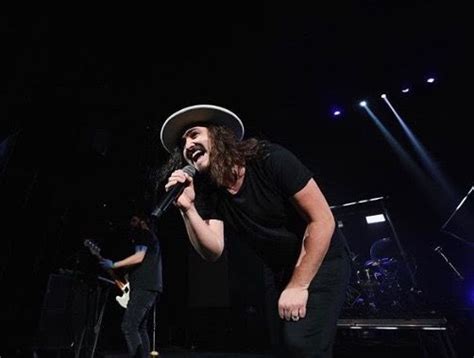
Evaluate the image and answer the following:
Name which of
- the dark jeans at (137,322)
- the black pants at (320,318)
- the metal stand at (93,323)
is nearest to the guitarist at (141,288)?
the dark jeans at (137,322)

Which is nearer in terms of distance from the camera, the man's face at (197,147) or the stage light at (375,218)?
the man's face at (197,147)

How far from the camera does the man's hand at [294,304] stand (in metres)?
1.12

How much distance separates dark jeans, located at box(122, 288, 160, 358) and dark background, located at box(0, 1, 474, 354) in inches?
63.2

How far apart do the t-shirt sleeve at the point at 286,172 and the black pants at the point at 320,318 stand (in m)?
0.35

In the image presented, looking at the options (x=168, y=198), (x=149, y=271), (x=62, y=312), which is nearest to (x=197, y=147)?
(x=168, y=198)

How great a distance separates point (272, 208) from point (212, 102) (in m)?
4.27

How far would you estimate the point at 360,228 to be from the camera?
610 cm

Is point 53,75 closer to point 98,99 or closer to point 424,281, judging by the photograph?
point 98,99

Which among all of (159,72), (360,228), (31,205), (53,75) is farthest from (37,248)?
(360,228)

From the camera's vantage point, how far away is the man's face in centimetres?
167

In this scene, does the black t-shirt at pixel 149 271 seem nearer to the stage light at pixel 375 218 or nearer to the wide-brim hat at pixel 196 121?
the wide-brim hat at pixel 196 121

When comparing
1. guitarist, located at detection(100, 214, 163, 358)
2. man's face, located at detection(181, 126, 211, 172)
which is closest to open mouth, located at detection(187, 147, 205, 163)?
man's face, located at detection(181, 126, 211, 172)

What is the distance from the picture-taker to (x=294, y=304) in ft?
3.66

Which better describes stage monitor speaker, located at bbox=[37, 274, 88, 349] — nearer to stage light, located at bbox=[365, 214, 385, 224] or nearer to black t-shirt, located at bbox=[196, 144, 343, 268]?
black t-shirt, located at bbox=[196, 144, 343, 268]
